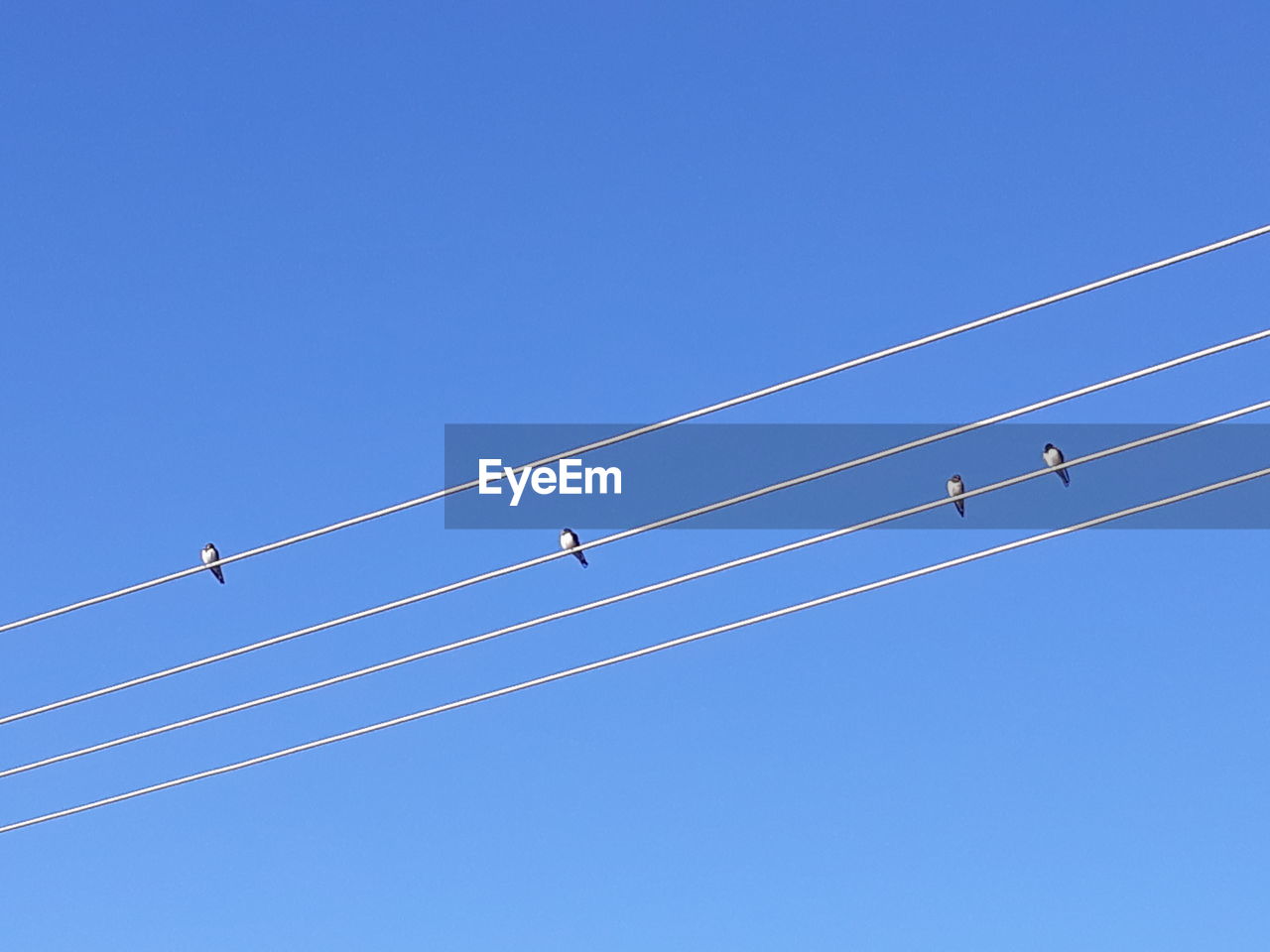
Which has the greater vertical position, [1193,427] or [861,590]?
[1193,427]

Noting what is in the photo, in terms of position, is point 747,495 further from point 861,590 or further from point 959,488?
point 959,488

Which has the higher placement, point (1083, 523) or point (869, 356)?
point (869, 356)

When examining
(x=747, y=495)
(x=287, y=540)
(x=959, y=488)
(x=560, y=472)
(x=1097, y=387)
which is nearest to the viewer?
(x=1097, y=387)

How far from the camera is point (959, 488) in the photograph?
2681 cm

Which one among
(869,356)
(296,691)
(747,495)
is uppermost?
(869,356)

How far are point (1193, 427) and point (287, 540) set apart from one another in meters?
8.01

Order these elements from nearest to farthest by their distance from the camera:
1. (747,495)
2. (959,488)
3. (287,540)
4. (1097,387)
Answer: (1097,387), (747,495), (287,540), (959,488)

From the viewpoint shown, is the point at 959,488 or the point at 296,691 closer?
the point at 296,691

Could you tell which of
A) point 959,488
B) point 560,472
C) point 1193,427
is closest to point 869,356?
point 1193,427

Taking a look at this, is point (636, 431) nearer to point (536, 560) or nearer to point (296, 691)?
point (536, 560)

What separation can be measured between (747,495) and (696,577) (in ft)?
2.72

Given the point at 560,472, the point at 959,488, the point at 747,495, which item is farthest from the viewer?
the point at 959,488

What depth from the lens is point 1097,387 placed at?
Result: 1636 centimetres

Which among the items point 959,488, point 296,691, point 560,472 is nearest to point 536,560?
point 296,691
